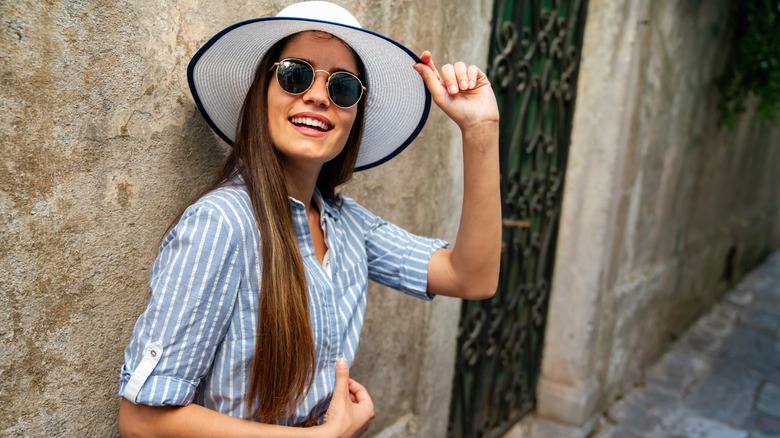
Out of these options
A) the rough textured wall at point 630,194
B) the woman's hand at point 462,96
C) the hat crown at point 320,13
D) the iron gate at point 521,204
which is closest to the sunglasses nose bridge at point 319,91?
the hat crown at point 320,13

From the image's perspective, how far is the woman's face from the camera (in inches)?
52.3

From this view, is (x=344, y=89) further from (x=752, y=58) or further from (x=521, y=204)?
(x=752, y=58)

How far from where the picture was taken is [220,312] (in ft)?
3.82

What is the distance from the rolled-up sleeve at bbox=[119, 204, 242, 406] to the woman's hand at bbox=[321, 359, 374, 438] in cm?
27

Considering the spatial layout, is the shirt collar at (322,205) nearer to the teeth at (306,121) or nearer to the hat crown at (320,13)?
the teeth at (306,121)

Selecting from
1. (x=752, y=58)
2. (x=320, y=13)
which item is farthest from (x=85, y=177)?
(x=752, y=58)

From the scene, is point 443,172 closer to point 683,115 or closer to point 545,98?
point 545,98

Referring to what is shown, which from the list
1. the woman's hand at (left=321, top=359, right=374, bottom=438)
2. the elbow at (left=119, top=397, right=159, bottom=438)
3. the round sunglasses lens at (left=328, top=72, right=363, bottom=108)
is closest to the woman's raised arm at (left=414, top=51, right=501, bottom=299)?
the round sunglasses lens at (left=328, top=72, right=363, bottom=108)

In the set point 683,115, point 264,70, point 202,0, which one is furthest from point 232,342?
point 683,115

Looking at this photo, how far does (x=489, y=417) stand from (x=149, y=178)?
2813 mm

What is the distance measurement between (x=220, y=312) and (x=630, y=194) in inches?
143

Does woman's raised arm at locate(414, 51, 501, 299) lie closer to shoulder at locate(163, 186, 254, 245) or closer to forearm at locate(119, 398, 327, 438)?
shoulder at locate(163, 186, 254, 245)

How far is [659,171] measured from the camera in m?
4.74

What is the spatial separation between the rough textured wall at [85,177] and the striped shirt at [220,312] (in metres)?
0.26
